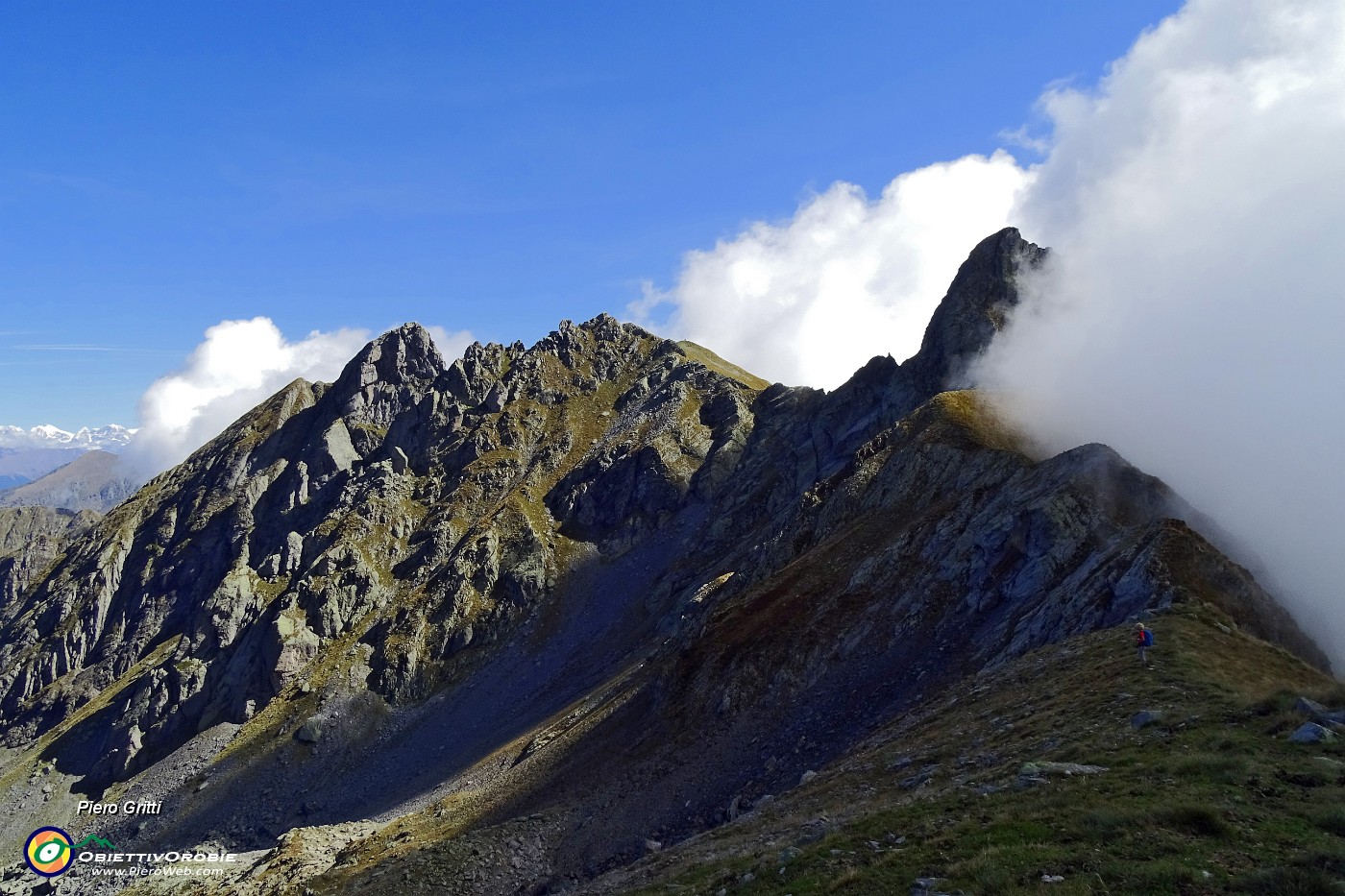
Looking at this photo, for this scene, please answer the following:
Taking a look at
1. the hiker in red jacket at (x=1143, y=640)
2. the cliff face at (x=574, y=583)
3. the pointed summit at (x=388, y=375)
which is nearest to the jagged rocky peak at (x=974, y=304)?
the cliff face at (x=574, y=583)

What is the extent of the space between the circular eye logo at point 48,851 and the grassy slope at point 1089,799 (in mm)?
59792

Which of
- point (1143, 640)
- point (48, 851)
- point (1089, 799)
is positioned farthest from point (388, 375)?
point (1089, 799)

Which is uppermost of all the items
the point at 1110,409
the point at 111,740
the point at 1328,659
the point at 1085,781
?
the point at 111,740

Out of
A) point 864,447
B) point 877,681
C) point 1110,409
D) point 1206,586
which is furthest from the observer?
point 864,447

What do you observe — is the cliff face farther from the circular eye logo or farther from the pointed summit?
the circular eye logo

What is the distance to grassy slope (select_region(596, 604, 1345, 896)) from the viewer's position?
50.1 ft

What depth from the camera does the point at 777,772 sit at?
4466 cm

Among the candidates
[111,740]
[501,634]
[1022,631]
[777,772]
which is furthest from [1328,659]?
[111,740]

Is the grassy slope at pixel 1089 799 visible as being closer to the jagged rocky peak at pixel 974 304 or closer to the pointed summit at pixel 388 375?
the jagged rocky peak at pixel 974 304

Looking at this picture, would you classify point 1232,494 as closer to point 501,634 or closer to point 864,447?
point 864,447

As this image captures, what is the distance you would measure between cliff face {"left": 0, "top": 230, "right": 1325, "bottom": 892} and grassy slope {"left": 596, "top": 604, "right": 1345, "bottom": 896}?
9.01 metres

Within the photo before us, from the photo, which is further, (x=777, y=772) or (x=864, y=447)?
(x=864, y=447)

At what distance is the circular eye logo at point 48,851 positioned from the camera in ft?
199

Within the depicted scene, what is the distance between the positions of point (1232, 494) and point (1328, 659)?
1845 centimetres
